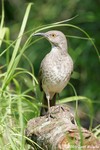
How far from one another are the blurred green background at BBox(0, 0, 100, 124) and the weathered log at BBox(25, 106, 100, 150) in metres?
4.63

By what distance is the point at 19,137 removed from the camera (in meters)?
5.58

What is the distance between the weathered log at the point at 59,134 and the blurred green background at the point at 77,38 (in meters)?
4.63

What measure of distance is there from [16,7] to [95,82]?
7.53ft

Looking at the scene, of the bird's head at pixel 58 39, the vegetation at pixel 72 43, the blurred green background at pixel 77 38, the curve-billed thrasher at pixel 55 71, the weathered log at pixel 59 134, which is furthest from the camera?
the blurred green background at pixel 77 38

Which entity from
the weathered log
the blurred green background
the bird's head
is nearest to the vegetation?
the blurred green background

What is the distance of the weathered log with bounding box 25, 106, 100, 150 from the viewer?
4902 millimetres

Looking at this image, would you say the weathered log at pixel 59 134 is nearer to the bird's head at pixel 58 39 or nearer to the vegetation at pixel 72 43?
the bird's head at pixel 58 39

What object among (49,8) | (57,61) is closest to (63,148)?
(57,61)

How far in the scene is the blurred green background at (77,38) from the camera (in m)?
10.8

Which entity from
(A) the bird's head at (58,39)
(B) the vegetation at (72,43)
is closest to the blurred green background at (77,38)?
(B) the vegetation at (72,43)

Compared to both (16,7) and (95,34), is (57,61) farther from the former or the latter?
(16,7)

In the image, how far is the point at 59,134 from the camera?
5.14 meters

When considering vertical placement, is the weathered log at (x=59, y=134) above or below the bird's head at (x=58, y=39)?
below

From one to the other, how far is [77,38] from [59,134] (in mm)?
5720
